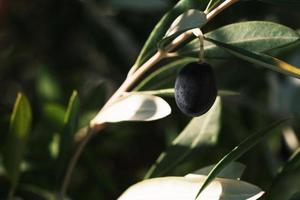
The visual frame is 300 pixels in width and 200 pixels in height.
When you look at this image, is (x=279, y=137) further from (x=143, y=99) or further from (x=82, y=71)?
(x=143, y=99)

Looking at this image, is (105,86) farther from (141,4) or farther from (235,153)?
(235,153)

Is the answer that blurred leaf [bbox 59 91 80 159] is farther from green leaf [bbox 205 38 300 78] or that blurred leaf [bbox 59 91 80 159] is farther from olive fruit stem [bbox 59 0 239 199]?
green leaf [bbox 205 38 300 78]

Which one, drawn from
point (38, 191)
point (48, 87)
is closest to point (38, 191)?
point (38, 191)

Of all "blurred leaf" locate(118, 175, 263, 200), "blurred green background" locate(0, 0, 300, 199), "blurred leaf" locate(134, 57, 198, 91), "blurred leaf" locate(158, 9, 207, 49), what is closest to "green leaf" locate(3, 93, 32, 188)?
"blurred green background" locate(0, 0, 300, 199)

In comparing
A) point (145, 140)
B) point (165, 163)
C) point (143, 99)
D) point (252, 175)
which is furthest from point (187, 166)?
point (143, 99)

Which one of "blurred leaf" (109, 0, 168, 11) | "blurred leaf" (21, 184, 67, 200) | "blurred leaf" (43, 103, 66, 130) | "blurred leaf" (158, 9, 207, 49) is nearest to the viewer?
"blurred leaf" (158, 9, 207, 49)
